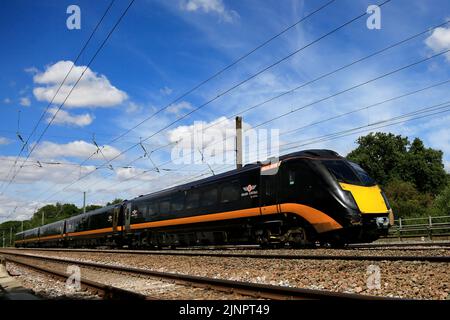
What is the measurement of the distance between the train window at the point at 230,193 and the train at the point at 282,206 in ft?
0.13

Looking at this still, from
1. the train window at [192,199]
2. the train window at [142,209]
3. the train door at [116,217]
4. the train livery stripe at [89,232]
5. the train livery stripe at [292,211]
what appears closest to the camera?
the train livery stripe at [292,211]

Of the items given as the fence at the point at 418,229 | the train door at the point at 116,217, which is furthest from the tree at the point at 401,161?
the train door at the point at 116,217

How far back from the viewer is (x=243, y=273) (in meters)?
10.4

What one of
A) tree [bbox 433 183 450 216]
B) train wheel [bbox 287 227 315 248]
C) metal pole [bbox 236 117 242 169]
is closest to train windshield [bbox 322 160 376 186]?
train wheel [bbox 287 227 315 248]

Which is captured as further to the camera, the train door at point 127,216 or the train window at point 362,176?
the train door at point 127,216

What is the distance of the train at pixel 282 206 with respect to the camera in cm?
1335

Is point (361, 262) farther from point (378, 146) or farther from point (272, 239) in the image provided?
point (378, 146)

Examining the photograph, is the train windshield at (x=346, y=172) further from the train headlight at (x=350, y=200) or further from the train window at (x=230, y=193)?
the train window at (x=230, y=193)

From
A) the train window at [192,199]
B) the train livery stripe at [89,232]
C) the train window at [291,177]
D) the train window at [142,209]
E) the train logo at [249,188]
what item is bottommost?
the train livery stripe at [89,232]

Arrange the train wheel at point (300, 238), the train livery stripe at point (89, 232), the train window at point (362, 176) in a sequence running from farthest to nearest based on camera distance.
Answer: the train livery stripe at point (89, 232) → the train window at point (362, 176) → the train wheel at point (300, 238)

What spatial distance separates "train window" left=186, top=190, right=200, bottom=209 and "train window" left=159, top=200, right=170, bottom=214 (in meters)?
2.25

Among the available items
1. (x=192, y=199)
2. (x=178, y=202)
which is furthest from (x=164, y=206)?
(x=192, y=199)

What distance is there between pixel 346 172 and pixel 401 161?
194 ft
